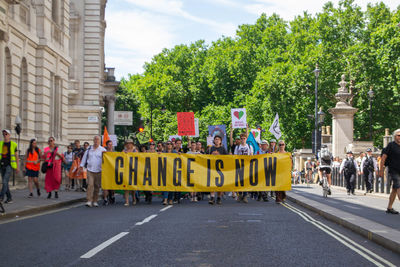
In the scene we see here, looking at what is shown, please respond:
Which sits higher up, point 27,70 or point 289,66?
point 289,66

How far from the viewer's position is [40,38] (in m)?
29.2

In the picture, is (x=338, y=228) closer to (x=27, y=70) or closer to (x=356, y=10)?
(x=27, y=70)

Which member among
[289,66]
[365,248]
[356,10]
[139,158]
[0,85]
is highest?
[356,10]

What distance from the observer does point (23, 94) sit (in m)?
27.3

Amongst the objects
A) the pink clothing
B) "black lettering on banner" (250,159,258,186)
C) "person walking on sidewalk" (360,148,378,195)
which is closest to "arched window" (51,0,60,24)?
the pink clothing

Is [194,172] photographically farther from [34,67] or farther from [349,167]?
[34,67]

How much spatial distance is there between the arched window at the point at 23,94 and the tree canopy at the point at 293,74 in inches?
1173

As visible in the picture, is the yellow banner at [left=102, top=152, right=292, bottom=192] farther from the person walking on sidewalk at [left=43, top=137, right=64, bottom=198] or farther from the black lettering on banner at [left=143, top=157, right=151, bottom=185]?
the person walking on sidewalk at [left=43, top=137, right=64, bottom=198]

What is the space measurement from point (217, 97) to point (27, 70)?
145 feet

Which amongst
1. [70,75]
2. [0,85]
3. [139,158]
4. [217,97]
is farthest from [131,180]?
[217,97]

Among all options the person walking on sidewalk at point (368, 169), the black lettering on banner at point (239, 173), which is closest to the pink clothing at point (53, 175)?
the black lettering on banner at point (239, 173)

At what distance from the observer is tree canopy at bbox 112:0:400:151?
5288 cm

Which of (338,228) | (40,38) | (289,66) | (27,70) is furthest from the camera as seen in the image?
(289,66)

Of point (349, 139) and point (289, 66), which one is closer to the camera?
point (349, 139)
